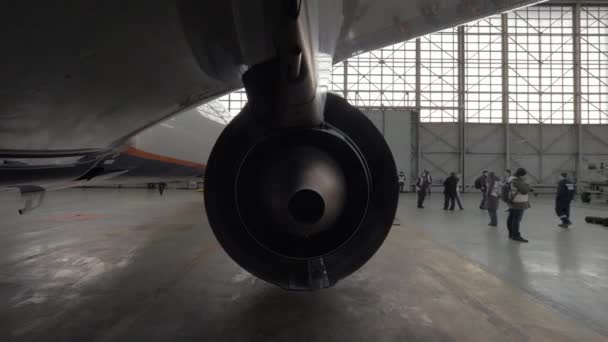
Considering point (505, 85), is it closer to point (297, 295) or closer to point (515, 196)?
point (515, 196)

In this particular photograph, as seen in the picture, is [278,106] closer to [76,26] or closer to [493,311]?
[76,26]

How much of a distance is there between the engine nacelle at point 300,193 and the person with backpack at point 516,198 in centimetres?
463

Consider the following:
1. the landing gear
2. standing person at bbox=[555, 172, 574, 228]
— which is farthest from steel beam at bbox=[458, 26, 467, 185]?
the landing gear

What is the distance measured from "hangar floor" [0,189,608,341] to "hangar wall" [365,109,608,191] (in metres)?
15.6

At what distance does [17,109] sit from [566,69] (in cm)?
2672

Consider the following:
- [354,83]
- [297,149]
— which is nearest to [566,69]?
[354,83]

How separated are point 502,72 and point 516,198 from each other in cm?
1837

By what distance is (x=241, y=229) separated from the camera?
191 cm

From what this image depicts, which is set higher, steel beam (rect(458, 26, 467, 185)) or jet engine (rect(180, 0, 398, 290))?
steel beam (rect(458, 26, 467, 185))

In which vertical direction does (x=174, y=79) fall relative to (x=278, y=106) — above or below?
above

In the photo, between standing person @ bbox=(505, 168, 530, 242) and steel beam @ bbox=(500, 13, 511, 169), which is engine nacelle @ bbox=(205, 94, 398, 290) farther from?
steel beam @ bbox=(500, 13, 511, 169)

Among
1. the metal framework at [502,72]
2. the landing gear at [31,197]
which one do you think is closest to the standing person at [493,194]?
the landing gear at [31,197]

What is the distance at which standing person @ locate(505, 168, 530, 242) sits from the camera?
5363 millimetres

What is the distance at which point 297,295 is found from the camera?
2949mm
